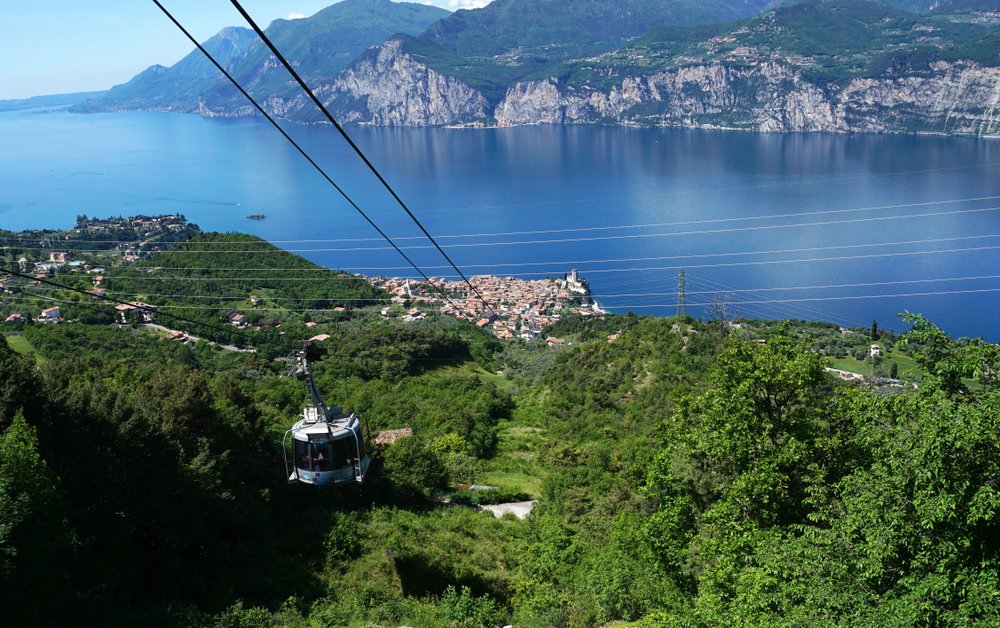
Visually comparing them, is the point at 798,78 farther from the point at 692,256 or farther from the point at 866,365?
the point at 866,365

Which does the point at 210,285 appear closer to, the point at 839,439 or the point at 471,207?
the point at 471,207

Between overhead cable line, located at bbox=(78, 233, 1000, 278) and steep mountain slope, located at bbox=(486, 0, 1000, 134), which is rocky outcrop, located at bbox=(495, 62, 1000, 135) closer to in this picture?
steep mountain slope, located at bbox=(486, 0, 1000, 134)

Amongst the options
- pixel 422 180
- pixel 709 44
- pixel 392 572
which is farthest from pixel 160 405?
pixel 709 44

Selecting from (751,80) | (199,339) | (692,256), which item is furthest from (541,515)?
(751,80)

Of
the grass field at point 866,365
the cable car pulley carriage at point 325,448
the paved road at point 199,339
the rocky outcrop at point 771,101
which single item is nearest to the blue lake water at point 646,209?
the grass field at point 866,365

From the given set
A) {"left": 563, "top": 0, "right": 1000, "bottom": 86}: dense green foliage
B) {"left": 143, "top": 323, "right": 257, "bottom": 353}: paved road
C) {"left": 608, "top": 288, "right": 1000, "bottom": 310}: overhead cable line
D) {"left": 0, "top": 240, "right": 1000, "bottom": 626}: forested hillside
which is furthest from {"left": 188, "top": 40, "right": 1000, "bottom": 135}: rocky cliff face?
{"left": 0, "top": 240, "right": 1000, "bottom": 626}: forested hillside
